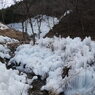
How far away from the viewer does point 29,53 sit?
12.2 metres

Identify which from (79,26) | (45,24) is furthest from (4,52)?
(45,24)

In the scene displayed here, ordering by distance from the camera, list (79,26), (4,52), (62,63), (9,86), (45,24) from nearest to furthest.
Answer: (9,86)
(62,63)
(4,52)
(79,26)
(45,24)

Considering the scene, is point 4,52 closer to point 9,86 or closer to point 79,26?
point 9,86

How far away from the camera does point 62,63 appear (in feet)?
32.3

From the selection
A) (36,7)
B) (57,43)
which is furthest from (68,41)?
(36,7)

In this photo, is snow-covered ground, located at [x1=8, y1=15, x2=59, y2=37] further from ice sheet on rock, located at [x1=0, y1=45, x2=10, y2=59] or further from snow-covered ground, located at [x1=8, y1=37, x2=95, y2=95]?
snow-covered ground, located at [x1=8, y1=37, x2=95, y2=95]

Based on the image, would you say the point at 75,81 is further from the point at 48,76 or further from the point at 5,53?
the point at 5,53

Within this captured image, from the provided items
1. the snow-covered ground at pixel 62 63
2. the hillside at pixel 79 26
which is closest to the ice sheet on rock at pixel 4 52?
the snow-covered ground at pixel 62 63

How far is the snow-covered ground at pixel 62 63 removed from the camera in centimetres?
852

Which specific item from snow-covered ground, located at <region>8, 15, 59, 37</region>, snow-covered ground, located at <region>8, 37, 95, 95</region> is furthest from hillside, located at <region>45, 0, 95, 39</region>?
snow-covered ground, located at <region>8, 15, 59, 37</region>

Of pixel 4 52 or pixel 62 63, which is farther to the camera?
pixel 4 52

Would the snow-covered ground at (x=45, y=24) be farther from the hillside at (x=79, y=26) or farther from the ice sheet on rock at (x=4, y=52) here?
the ice sheet on rock at (x=4, y=52)

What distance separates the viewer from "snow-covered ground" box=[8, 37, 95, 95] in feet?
27.9

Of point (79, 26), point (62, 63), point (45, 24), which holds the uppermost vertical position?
point (45, 24)
